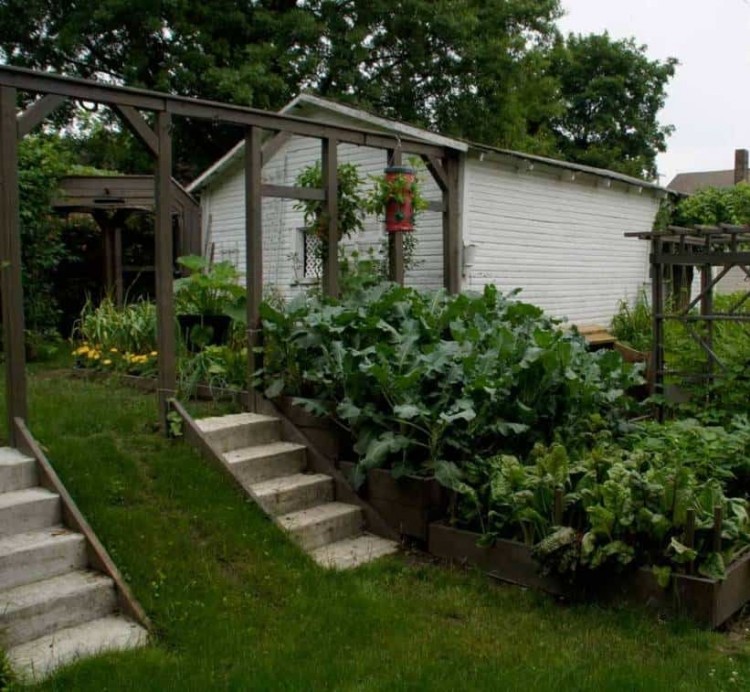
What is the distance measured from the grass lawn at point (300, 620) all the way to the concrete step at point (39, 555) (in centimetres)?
24

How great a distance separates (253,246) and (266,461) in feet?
5.82

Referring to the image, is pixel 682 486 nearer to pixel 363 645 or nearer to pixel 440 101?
pixel 363 645

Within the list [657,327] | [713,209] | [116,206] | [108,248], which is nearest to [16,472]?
[657,327]

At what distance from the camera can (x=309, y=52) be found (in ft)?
58.2

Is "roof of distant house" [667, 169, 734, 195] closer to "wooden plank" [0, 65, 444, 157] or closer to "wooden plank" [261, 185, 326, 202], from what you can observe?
"wooden plank" [0, 65, 444, 157]

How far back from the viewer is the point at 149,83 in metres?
18.2

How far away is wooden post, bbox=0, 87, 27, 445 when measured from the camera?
4734 millimetres

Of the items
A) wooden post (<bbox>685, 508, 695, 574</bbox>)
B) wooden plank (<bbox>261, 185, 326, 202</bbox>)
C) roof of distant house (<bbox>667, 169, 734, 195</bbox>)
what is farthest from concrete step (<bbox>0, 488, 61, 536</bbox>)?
roof of distant house (<bbox>667, 169, 734, 195</bbox>)

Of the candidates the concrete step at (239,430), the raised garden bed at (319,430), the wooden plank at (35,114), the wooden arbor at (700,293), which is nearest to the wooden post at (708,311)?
the wooden arbor at (700,293)

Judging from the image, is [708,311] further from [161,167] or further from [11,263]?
[11,263]

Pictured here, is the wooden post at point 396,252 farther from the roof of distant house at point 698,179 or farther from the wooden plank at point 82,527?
the roof of distant house at point 698,179

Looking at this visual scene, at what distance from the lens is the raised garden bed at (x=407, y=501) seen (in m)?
5.33

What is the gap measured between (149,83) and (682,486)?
16847 millimetres

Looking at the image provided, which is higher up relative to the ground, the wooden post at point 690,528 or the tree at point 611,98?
the tree at point 611,98
